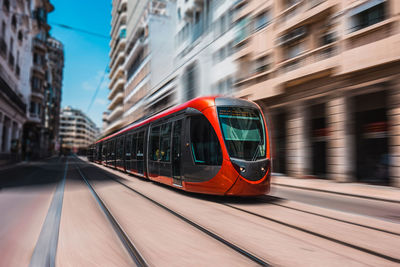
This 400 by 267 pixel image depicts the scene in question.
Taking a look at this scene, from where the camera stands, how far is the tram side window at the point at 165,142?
862cm

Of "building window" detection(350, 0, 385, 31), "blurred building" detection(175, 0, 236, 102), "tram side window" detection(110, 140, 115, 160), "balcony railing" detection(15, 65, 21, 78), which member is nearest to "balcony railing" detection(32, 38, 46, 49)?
"balcony railing" detection(15, 65, 21, 78)

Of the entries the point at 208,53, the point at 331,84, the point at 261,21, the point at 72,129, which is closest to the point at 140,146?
the point at 331,84

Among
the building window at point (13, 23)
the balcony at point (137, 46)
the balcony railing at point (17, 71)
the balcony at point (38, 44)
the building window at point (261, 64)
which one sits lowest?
the building window at point (261, 64)

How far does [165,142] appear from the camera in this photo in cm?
892

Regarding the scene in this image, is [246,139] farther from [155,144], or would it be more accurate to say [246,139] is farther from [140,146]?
[140,146]

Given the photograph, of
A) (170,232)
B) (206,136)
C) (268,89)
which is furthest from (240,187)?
(268,89)

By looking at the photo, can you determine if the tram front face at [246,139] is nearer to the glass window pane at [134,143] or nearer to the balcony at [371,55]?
the glass window pane at [134,143]

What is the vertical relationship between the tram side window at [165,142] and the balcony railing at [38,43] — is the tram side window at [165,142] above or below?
below

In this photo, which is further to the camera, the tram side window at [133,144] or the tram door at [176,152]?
the tram side window at [133,144]

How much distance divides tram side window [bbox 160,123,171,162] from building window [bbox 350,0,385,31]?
31.3 feet

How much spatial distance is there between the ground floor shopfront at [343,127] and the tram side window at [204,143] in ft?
12.8

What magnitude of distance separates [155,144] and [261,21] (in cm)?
1254

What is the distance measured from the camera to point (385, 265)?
9.89 ft

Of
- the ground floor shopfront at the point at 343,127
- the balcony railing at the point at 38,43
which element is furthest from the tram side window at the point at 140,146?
the balcony railing at the point at 38,43
